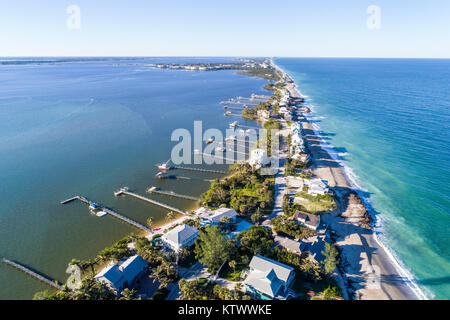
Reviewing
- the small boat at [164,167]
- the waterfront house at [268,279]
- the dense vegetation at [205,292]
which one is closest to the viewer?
the dense vegetation at [205,292]

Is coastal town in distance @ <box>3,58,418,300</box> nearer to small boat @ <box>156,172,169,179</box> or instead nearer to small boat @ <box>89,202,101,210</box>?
small boat @ <box>89,202,101,210</box>

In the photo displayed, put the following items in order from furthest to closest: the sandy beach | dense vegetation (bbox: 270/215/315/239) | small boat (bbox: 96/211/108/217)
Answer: small boat (bbox: 96/211/108/217)
dense vegetation (bbox: 270/215/315/239)
the sandy beach

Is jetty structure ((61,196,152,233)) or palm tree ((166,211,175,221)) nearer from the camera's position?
jetty structure ((61,196,152,233))

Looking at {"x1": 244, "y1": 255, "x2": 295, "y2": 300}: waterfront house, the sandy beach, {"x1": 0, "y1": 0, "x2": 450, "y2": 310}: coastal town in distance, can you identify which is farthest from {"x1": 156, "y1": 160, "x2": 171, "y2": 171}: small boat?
the sandy beach

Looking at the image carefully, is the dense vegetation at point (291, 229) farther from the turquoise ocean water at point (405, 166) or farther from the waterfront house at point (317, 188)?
the turquoise ocean water at point (405, 166)

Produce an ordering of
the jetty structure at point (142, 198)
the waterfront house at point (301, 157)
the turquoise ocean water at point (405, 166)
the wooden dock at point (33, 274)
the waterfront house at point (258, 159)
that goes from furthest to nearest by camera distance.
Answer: the waterfront house at point (301, 157) → the waterfront house at point (258, 159) → the jetty structure at point (142, 198) → the turquoise ocean water at point (405, 166) → the wooden dock at point (33, 274)

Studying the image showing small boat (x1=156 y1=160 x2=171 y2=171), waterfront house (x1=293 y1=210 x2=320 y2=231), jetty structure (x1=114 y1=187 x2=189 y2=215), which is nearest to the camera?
waterfront house (x1=293 y1=210 x2=320 y2=231)

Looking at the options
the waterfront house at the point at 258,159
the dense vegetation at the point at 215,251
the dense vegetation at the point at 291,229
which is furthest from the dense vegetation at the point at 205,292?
the waterfront house at the point at 258,159
